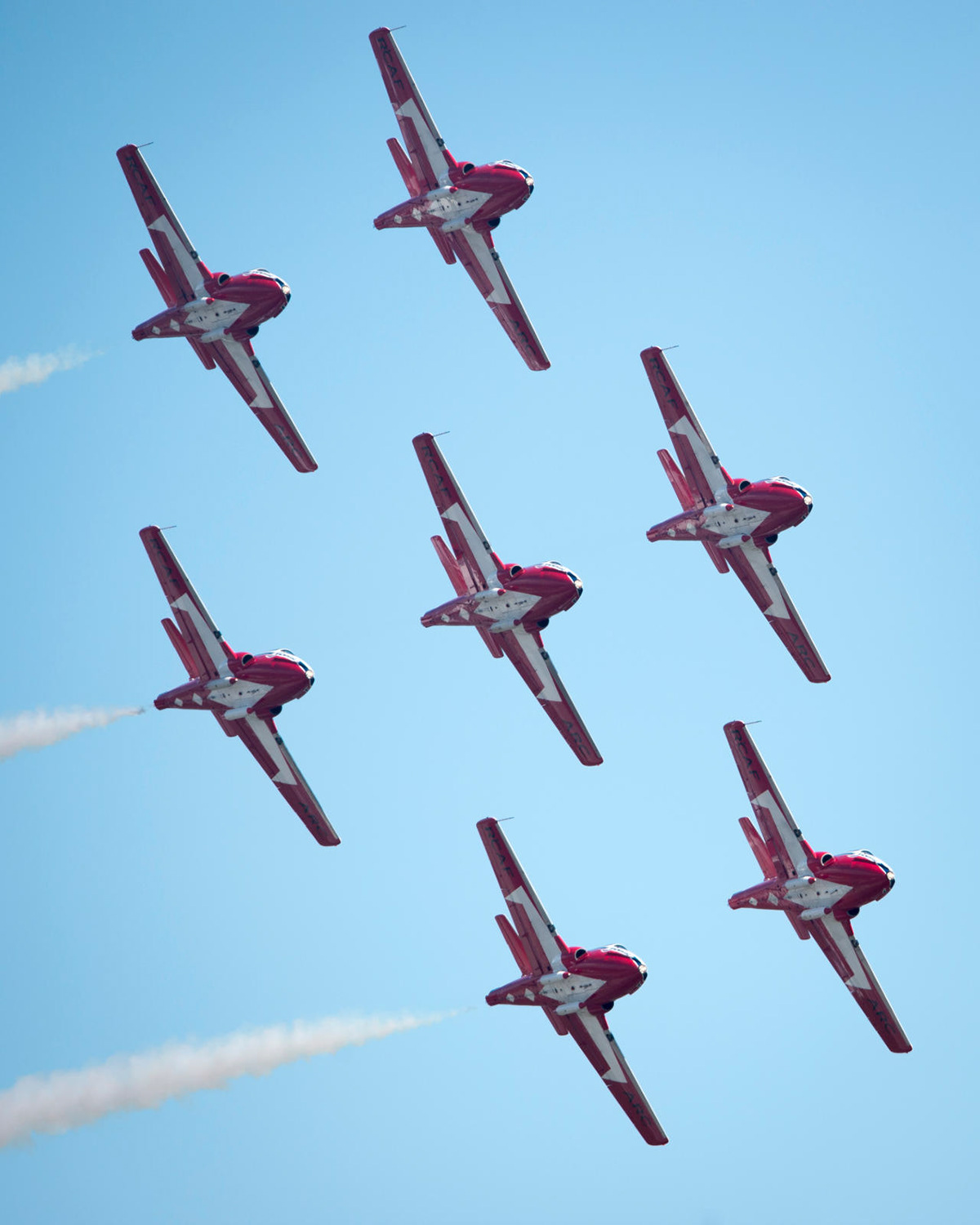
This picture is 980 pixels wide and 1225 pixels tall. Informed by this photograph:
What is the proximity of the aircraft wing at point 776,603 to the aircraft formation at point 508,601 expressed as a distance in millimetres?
79

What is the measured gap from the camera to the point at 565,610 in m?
97.9

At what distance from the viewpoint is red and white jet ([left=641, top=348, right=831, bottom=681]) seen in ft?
323

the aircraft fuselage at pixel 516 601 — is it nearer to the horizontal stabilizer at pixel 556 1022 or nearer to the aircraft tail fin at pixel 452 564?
the aircraft tail fin at pixel 452 564

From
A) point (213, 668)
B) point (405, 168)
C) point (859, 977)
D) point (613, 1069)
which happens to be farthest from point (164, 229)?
point (859, 977)

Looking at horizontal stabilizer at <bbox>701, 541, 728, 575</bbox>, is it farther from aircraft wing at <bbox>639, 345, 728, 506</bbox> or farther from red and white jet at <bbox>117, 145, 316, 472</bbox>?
red and white jet at <bbox>117, 145, 316, 472</bbox>

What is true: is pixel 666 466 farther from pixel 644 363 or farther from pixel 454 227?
pixel 454 227

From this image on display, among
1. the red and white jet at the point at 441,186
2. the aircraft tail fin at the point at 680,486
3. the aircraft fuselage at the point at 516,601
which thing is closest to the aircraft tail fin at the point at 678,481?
the aircraft tail fin at the point at 680,486

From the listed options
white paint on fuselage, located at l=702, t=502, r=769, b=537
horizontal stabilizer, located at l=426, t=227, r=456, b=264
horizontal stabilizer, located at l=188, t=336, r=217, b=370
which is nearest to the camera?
white paint on fuselage, located at l=702, t=502, r=769, b=537

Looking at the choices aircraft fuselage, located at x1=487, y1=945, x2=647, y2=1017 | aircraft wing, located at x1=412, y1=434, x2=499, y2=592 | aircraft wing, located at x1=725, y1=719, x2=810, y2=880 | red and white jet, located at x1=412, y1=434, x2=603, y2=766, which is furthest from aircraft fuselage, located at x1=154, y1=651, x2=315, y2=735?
aircraft wing, located at x1=725, y1=719, x2=810, y2=880

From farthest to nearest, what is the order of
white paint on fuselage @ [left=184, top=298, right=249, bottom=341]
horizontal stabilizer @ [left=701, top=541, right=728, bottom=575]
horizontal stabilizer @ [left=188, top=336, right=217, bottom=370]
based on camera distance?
horizontal stabilizer @ [left=701, top=541, right=728, bottom=575]
horizontal stabilizer @ [left=188, top=336, right=217, bottom=370]
white paint on fuselage @ [left=184, top=298, right=249, bottom=341]

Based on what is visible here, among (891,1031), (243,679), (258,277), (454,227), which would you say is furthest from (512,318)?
(891,1031)

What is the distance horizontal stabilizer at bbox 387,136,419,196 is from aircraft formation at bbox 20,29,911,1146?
0.07 meters

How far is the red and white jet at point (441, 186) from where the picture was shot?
99.8 m

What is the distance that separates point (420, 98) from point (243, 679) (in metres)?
28.0
